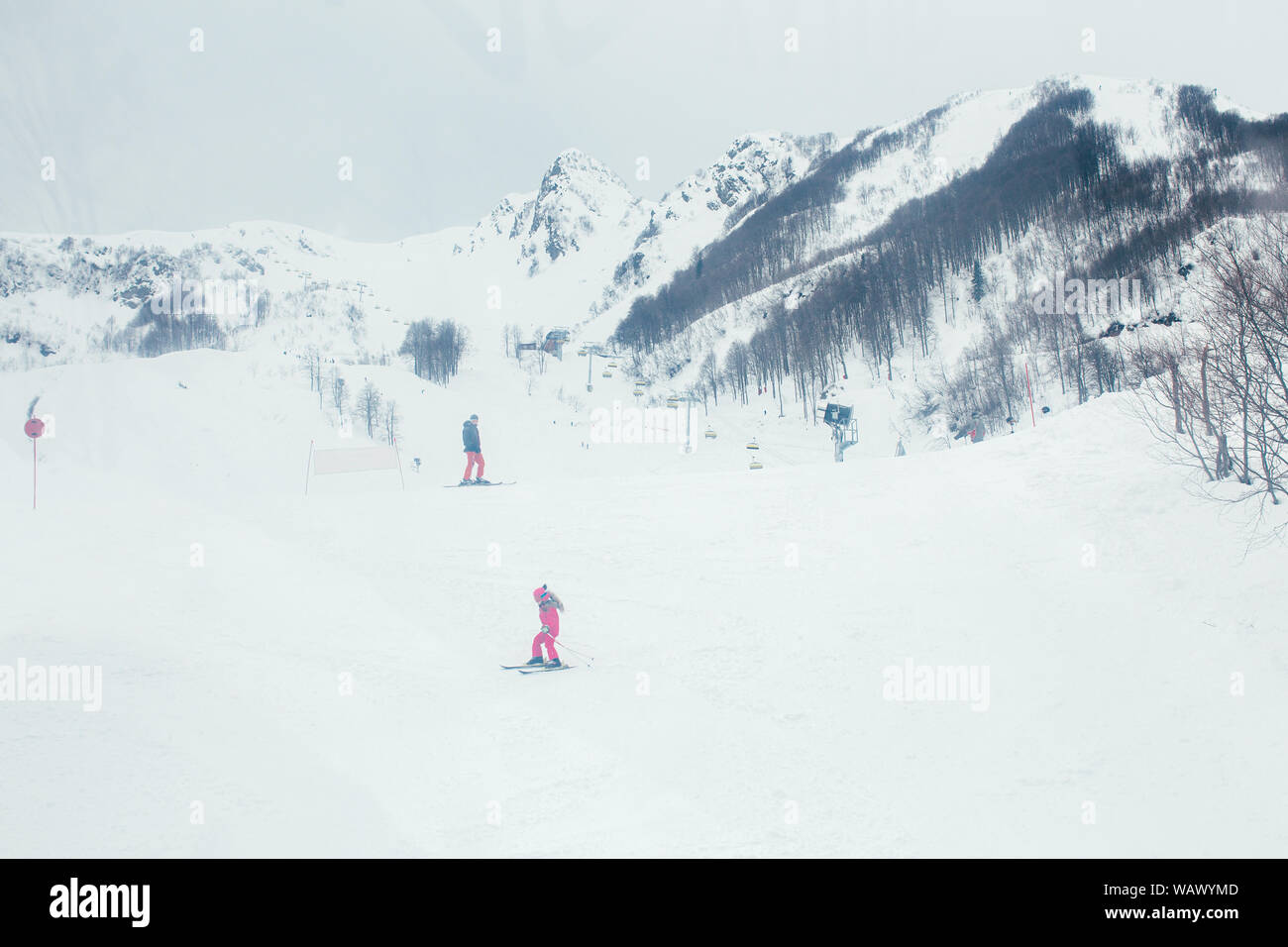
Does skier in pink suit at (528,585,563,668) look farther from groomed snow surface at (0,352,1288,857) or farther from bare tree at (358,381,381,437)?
bare tree at (358,381,381,437)

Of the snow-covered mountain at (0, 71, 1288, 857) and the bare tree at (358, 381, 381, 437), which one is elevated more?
the bare tree at (358, 381, 381, 437)

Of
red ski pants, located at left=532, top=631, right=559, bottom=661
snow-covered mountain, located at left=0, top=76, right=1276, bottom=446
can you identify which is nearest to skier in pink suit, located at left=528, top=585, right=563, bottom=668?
red ski pants, located at left=532, top=631, right=559, bottom=661

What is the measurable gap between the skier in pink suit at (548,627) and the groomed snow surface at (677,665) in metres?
0.39

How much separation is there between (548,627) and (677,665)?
1899 millimetres

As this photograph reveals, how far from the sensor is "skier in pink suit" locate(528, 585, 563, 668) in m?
9.48

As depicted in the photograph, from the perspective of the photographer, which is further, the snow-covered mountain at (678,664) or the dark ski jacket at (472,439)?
the dark ski jacket at (472,439)

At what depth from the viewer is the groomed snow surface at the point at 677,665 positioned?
615cm

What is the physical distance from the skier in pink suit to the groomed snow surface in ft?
1.27

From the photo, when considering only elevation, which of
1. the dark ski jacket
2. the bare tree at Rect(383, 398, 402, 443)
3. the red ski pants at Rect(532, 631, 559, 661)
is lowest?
the red ski pants at Rect(532, 631, 559, 661)

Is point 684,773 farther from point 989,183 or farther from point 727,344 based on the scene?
point 989,183

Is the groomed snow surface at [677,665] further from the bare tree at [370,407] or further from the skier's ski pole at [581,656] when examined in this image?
the bare tree at [370,407]

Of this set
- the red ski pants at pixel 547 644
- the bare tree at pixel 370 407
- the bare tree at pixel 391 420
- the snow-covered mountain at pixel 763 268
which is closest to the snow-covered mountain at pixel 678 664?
the red ski pants at pixel 547 644

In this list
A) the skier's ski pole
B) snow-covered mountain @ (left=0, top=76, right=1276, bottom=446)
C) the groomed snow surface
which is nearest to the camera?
the groomed snow surface

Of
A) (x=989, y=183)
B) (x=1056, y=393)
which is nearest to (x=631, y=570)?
(x=1056, y=393)
